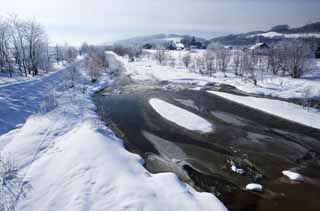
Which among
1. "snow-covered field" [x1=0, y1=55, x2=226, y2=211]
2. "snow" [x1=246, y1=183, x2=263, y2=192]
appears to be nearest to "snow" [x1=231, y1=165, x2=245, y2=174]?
"snow" [x1=246, y1=183, x2=263, y2=192]

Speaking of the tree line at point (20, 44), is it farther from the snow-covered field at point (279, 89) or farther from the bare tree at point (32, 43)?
the snow-covered field at point (279, 89)

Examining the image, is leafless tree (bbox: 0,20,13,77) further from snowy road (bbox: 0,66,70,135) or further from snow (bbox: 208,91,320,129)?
snow (bbox: 208,91,320,129)

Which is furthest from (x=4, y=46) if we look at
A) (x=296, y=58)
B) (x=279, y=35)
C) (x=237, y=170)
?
(x=279, y=35)

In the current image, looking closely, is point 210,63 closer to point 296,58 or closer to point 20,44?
point 296,58

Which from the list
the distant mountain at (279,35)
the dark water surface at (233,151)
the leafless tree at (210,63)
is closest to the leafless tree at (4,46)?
the dark water surface at (233,151)

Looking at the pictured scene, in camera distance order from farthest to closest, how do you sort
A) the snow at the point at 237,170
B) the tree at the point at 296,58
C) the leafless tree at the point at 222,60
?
1. the leafless tree at the point at 222,60
2. the tree at the point at 296,58
3. the snow at the point at 237,170

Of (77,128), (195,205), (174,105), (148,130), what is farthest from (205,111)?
(195,205)

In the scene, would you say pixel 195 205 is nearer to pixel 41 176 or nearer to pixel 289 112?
pixel 41 176
